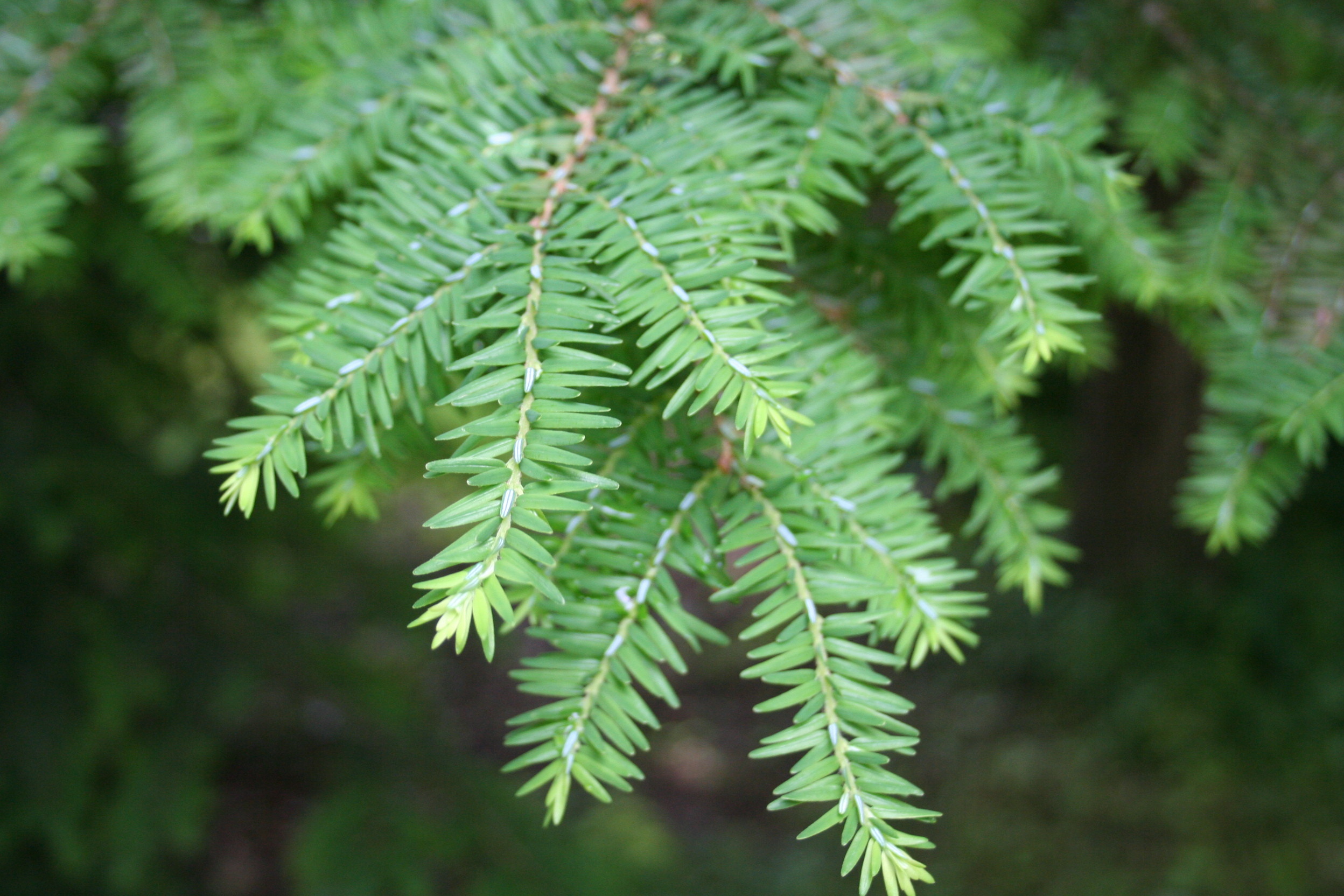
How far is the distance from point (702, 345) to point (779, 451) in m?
0.18

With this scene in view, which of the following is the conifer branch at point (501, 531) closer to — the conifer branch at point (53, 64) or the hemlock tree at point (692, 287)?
the hemlock tree at point (692, 287)

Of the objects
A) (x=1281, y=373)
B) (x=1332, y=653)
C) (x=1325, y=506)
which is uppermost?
(x=1281, y=373)

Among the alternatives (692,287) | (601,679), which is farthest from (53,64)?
(601,679)

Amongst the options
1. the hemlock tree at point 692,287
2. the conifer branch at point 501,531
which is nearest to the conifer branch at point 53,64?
the hemlock tree at point 692,287

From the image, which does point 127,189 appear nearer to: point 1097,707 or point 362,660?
point 362,660

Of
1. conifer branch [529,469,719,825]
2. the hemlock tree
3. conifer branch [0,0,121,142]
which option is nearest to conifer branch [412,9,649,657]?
the hemlock tree

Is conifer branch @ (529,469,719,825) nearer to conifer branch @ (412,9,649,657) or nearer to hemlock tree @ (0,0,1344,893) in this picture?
hemlock tree @ (0,0,1344,893)

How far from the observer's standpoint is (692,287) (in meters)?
0.66

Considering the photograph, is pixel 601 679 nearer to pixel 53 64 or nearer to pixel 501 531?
pixel 501 531

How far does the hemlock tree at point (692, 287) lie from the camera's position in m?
0.62

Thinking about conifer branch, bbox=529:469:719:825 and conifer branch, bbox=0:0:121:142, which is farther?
conifer branch, bbox=0:0:121:142

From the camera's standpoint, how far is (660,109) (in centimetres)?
81

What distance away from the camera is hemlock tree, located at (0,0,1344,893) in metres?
0.62

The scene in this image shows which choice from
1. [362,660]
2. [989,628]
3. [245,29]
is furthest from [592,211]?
[989,628]
